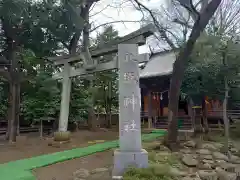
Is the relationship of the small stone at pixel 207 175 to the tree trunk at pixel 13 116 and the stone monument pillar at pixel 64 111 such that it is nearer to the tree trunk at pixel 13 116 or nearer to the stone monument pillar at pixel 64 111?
the stone monument pillar at pixel 64 111

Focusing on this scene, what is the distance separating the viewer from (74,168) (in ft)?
20.2

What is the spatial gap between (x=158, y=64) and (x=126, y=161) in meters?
12.6

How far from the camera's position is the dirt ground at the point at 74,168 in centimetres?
548

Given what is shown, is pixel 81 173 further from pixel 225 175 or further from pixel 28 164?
pixel 225 175

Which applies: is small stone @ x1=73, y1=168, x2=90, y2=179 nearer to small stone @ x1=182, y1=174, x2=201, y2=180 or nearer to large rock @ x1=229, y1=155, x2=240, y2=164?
small stone @ x1=182, y1=174, x2=201, y2=180

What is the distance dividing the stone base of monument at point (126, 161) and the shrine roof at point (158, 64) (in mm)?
9685

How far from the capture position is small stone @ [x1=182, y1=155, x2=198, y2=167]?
289 inches

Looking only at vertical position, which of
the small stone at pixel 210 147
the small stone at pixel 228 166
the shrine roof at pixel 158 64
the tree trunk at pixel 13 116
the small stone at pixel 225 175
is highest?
the shrine roof at pixel 158 64

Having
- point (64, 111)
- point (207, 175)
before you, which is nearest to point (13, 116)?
point (64, 111)

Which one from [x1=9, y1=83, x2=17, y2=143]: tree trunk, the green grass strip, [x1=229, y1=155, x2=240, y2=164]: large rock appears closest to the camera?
the green grass strip

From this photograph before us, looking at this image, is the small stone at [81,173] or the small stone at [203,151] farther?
the small stone at [203,151]

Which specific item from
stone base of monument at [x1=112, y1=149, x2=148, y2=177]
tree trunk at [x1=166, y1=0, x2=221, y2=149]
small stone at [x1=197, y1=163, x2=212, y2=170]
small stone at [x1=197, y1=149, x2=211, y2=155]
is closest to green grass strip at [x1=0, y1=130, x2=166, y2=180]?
stone base of monument at [x1=112, y1=149, x2=148, y2=177]

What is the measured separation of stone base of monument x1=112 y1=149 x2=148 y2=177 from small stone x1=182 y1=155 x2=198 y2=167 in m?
2.53

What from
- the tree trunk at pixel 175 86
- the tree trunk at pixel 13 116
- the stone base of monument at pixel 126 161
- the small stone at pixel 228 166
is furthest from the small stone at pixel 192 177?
the tree trunk at pixel 13 116
